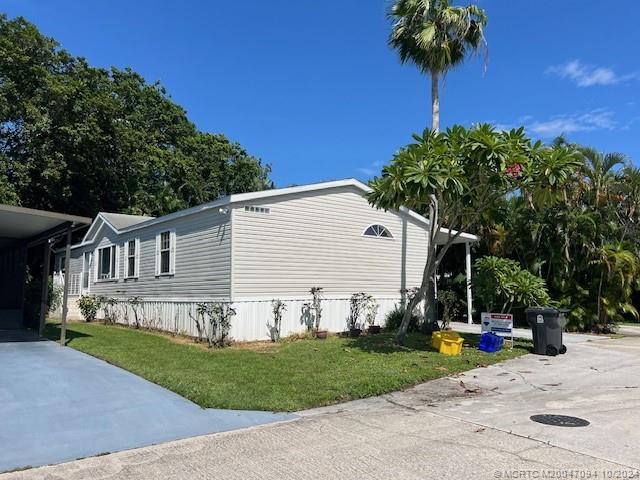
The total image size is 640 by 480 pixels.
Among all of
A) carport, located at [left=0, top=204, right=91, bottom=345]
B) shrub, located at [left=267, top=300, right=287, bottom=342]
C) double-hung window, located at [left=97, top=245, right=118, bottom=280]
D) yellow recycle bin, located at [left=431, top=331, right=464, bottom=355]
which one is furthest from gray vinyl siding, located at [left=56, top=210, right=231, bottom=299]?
yellow recycle bin, located at [left=431, top=331, right=464, bottom=355]

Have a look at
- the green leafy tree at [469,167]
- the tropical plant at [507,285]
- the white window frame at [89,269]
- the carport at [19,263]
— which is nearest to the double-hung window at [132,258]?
the carport at [19,263]

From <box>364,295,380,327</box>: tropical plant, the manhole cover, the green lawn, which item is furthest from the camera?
<box>364,295,380,327</box>: tropical plant

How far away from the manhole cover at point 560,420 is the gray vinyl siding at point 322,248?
323 inches

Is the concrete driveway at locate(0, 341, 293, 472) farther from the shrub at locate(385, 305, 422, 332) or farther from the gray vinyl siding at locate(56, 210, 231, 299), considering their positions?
the shrub at locate(385, 305, 422, 332)

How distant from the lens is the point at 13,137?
26031mm

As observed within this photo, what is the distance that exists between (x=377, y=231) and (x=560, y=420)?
34.9ft

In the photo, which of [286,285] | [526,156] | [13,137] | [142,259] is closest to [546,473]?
[526,156]

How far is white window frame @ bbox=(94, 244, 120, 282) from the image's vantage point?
1972 centimetres

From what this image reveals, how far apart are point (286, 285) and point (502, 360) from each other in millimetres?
5858

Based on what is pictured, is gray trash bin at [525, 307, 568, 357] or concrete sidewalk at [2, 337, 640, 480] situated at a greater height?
gray trash bin at [525, 307, 568, 357]

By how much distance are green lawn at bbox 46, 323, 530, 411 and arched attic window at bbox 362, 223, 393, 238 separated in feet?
12.1

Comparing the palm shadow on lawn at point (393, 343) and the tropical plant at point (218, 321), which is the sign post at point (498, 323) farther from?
the tropical plant at point (218, 321)

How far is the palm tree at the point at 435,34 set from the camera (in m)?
15.2

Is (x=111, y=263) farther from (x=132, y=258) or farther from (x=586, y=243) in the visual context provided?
(x=586, y=243)
